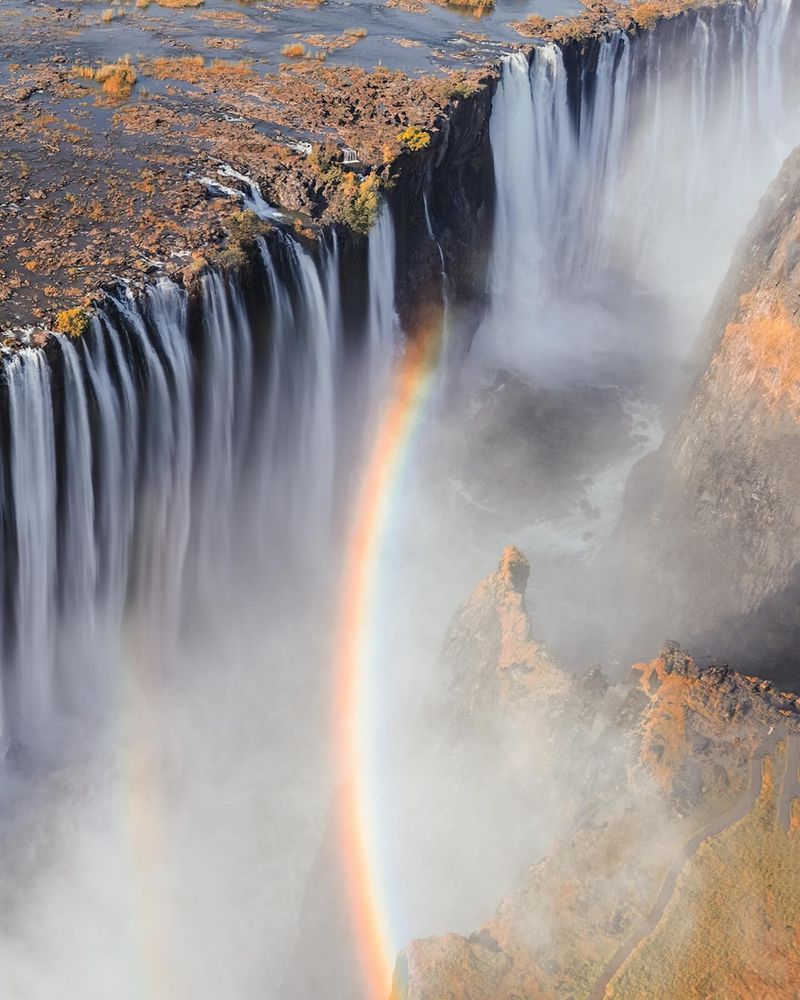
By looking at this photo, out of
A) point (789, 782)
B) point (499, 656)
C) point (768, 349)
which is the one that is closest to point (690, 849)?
point (789, 782)

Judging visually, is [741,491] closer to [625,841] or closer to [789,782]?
[789,782]

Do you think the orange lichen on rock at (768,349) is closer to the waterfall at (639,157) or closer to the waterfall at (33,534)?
the waterfall at (639,157)

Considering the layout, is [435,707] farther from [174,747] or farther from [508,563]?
[174,747]

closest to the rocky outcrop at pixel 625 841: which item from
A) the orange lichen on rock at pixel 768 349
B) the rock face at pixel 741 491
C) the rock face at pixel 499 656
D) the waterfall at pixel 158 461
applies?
the rock face at pixel 499 656

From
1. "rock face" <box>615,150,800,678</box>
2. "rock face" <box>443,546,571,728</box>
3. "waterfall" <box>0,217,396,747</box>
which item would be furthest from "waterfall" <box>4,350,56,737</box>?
"rock face" <box>615,150,800,678</box>

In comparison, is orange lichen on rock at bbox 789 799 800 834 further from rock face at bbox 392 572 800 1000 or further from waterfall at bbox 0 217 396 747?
waterfall at bbox 0 217 396 747
